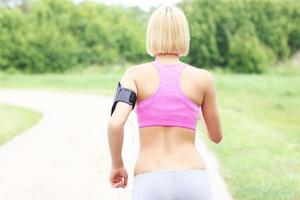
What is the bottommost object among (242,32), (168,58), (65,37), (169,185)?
(242,32)

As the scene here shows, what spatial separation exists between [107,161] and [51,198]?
289cm

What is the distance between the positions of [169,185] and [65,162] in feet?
23.6

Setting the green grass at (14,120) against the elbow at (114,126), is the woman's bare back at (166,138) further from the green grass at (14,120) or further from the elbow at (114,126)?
the green grass at (14,120)

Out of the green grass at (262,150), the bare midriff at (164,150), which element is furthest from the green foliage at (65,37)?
the bare midriff at (164,150)

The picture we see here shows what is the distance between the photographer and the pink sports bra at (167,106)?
300 centimetres

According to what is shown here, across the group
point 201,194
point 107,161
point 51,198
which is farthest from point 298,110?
point 201,194

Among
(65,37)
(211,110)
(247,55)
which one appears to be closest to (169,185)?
(211,110)

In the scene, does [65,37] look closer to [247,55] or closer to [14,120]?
[247,55]

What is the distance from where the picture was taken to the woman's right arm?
312 cm

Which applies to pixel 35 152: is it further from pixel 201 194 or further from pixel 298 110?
pixel 298 110

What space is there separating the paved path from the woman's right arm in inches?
16.7

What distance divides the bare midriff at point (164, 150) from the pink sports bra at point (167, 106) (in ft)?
0.09

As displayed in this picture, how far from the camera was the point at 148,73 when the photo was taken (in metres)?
3.05

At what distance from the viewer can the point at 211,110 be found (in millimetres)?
3229
